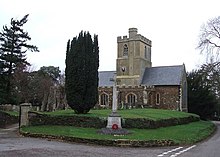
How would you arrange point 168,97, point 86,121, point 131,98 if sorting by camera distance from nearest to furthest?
point 86,121 → point 168,97 → point 131,98

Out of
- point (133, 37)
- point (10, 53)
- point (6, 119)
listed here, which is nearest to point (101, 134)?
point (6, 119)

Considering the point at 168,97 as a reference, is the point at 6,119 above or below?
below

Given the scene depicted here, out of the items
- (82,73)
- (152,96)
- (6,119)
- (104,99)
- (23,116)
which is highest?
(82,73)

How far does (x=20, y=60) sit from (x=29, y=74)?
17.3 ft

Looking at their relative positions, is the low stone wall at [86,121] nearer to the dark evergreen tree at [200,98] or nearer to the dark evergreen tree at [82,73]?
the dark evergreen tree at [82,73]

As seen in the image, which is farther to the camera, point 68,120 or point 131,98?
point 131,98

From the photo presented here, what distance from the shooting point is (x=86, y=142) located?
1855 cm

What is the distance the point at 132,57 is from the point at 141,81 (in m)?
4.76

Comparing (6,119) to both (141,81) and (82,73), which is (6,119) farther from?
(141,81)

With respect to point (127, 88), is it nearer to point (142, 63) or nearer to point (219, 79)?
point (142, 63)

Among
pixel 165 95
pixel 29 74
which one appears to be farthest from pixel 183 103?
pixel 29 74

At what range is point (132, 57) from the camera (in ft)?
203

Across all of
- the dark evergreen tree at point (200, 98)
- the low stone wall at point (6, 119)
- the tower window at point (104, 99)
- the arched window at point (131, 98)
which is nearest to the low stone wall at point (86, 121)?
the low stone wall at point (6, 119)

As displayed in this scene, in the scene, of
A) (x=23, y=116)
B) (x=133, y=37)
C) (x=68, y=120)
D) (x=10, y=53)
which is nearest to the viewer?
(x=68, y=120)
